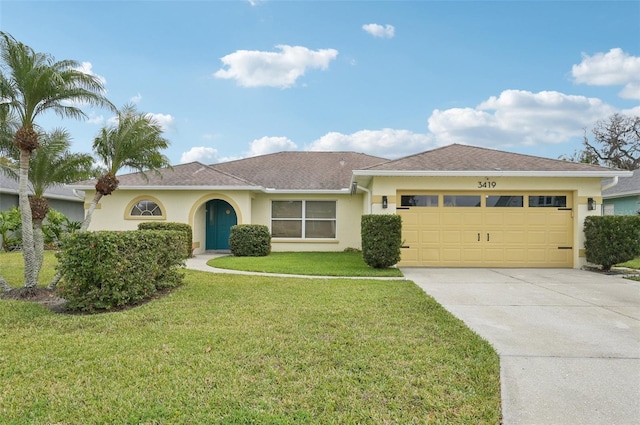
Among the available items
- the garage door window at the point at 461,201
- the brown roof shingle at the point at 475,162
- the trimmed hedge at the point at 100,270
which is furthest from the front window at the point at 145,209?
the garage door window at the point at 461,201

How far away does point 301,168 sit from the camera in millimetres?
19766

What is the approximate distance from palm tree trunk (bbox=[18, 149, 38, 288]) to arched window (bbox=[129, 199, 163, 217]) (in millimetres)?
9378

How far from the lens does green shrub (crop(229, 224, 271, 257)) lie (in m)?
14.7

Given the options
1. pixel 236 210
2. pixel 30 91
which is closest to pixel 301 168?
pixel 236 210

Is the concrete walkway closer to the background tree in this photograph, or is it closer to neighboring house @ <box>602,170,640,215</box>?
neighboring house @ <box>602,170,640,215</box>

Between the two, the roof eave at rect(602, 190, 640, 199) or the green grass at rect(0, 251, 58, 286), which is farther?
the roof eave at rect(602, 190, 640, 199)

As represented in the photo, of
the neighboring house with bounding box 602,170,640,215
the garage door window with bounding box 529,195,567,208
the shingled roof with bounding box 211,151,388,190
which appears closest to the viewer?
the garage door window with bounding box 529,195,567,208

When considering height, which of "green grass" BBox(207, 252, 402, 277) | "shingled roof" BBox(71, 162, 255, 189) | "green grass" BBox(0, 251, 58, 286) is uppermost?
"shingled roof" BBox(71, 162, 255, 189)

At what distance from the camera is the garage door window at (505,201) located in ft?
39.1

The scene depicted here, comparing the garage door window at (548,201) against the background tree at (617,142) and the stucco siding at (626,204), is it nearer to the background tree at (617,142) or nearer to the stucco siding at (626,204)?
the stucco siding at (626,204)

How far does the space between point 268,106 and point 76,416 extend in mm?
15587

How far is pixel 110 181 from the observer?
8.20m

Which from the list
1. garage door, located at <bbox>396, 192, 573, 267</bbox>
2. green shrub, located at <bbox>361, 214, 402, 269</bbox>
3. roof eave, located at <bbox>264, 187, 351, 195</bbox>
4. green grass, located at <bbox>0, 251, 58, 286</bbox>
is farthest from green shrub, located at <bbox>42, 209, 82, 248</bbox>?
garage door, located at <bbox>396, 192, 573, 267</bbox>

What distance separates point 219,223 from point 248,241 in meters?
3.89
